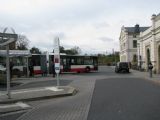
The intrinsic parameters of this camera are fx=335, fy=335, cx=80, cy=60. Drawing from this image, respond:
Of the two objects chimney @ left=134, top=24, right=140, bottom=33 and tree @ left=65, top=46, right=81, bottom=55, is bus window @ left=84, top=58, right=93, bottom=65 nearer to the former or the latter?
chimney @ left=134, top=24, right=140, bottom=33

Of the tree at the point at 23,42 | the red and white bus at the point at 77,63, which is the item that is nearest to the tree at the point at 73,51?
the tree at the point at 23,42

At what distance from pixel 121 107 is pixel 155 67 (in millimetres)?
32296

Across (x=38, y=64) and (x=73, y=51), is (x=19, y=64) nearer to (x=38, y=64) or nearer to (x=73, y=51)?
(x=38, y=64)

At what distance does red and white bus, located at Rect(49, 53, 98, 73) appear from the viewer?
47.2 m

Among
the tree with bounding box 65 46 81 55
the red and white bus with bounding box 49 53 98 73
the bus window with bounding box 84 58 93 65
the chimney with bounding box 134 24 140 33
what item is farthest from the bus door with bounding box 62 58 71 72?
the tree with bounding box 65 46 81 55

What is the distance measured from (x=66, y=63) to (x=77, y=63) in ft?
6.11

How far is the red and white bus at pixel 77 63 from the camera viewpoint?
155 ft

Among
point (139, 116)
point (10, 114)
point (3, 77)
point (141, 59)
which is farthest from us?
point (141, 59)

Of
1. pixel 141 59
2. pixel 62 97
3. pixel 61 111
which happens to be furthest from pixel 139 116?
pixel 141 59

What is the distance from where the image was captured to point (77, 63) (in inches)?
1911

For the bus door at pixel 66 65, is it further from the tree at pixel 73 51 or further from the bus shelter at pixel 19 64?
the tree at pixel 73 51

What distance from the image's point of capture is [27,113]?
39.2 ft

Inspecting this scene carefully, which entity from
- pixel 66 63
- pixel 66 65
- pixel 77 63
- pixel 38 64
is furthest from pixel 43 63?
pixel 77 63

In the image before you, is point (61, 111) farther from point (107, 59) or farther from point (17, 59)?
point (107, 59)
